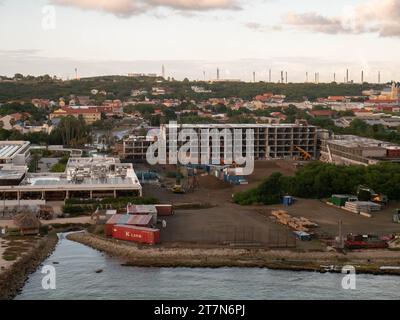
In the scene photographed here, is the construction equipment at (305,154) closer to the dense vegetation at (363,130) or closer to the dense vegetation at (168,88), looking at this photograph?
the dense vegetation at (363,130)

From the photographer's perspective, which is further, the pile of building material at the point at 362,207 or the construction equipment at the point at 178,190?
the construction equipment at the point at 178,190

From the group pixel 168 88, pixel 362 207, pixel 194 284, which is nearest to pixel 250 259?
pixel 194 284

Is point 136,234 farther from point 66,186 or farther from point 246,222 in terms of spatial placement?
point 66,186

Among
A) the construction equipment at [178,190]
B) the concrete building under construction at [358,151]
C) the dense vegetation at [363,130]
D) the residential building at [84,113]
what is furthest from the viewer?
the residential building at [84,113]

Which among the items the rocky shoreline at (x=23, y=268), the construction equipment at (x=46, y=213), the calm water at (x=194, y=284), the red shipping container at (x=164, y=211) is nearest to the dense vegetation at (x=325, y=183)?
the red shipping container at (x=164, y=211)

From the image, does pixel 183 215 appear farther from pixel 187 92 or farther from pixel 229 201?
pixel 187 92

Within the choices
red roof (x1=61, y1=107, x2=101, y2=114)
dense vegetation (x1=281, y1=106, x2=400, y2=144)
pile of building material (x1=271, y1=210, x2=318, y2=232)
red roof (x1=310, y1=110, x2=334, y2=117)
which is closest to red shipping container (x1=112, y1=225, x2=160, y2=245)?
pile of building material (x1=271, y1=210, x2=318, y2=232)

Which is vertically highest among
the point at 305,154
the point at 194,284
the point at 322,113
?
the point at 322,113

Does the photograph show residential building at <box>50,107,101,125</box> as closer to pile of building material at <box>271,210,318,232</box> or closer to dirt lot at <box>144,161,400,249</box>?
dirt lot at <box>144,161,400,249</box>
